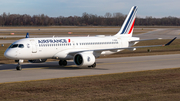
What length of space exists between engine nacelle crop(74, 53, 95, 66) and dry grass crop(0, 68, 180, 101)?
514cm

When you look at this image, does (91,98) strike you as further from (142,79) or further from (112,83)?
(142,79)

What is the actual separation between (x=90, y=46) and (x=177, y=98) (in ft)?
64.3

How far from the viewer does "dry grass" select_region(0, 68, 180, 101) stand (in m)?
18.3

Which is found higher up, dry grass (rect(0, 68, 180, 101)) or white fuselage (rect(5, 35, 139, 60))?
white fuselage (rect(5, 35, 139, 60))

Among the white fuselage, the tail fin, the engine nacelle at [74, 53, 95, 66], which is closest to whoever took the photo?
the white fuselage

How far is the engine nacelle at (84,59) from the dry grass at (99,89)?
5143 mm

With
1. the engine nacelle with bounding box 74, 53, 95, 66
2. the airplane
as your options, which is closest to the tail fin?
the airplane

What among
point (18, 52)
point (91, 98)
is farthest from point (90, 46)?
point (91, 98)

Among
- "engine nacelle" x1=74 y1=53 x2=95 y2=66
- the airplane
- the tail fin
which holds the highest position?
the tail fin

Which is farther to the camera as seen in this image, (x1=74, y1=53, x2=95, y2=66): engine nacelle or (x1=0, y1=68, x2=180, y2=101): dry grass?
(x1=74, y1=53, x2=95, y2=66): engine nacelle

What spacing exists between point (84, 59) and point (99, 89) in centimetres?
1104

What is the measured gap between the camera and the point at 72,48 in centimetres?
3450

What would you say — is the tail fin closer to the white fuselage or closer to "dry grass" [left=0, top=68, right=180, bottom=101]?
the white fuselage

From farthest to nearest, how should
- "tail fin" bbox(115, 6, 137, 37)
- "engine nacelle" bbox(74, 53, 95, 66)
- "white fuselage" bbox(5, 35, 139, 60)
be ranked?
1. "tail fin" bbox(115, 6, 137, 37)
2. "engine nacelle" bbox(74, 53, 95, 66)
3. "white fuselage" bbox(5, 35, 139, 60)
